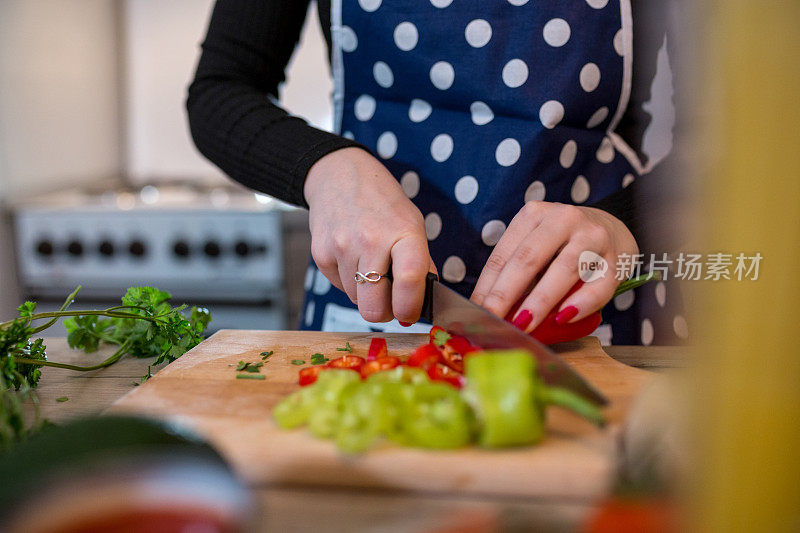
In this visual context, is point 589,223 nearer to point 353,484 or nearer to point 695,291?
point 353,484

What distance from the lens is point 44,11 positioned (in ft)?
7.16

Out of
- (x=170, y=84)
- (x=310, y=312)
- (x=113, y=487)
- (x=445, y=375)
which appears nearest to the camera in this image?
(x=113, y=487)

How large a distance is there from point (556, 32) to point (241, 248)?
3.79 ft

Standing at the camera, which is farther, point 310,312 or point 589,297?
point 310,312

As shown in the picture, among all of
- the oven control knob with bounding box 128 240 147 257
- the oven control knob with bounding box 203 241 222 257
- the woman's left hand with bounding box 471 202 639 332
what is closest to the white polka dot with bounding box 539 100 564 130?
the woman's left hand with bounding box 471 202 639 332

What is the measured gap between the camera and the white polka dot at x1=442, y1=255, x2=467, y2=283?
1119 millimetres

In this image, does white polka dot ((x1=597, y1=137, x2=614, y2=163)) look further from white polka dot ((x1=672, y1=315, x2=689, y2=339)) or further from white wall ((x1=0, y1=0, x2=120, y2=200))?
white wall ((x1=0, y1=0, x2=120, y2=200))

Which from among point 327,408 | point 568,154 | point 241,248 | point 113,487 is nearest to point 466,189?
point 568,154

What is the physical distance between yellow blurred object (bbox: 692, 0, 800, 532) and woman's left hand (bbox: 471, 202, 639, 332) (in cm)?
60

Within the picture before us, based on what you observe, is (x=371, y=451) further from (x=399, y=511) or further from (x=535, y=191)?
(x=535, y=191)

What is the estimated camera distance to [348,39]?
1.17m

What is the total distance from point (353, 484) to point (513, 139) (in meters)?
0.69

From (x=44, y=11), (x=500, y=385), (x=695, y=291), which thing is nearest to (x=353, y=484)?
(x=500, y=385)

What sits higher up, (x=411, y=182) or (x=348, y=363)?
(x=411, y=182)
